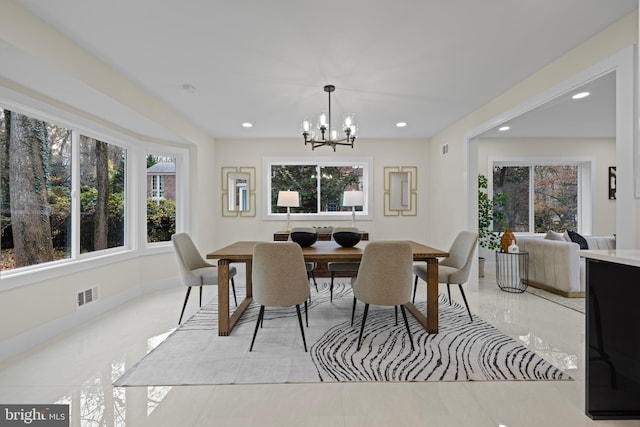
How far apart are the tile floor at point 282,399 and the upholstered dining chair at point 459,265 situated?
29.8 inches

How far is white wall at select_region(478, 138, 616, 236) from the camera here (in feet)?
18.1

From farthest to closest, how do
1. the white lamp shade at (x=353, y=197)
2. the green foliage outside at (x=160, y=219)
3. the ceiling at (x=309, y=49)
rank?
the white lamp shade at (x=353, y=197), the green foliage outside at (x=160, y=219), the ceiling at (x=309, y=49)

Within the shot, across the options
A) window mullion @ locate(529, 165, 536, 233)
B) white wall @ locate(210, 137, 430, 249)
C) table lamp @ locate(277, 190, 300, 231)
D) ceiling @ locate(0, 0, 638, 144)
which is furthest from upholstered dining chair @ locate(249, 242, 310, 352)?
window mullion @ locate(529, 165, 536, 233)

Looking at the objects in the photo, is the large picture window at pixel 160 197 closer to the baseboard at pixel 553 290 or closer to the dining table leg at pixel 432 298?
the dining table leg at pixel 432 298

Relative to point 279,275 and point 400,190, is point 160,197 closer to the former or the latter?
point 279,275

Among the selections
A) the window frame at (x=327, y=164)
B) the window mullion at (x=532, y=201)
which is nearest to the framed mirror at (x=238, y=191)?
the window frame at (x=327, y=164)

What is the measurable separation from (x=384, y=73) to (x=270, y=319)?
2.67 metres

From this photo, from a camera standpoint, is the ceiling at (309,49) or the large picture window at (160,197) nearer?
the ceiling at (309,49)

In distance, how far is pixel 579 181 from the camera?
5.72 meters

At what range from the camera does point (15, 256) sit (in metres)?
2.49

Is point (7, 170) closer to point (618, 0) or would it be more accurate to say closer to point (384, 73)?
point (384, 73)

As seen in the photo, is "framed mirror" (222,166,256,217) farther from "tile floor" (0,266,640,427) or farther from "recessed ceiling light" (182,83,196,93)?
"tile floor" (0,266,640,427)

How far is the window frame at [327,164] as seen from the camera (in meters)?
5.32

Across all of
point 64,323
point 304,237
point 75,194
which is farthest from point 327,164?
point 64,323
